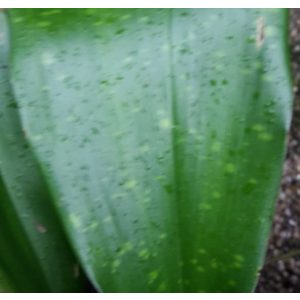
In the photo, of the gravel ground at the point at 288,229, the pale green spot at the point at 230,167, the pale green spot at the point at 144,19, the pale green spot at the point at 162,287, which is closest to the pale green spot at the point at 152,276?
the pale green spot at the point at 162,287

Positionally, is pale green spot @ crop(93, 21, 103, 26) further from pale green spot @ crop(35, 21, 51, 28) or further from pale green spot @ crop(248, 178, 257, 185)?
pale green spot @ crop(248, 178, 257, 185)

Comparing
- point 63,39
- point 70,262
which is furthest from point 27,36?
point 70,262

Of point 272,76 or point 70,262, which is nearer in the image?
point 272,76

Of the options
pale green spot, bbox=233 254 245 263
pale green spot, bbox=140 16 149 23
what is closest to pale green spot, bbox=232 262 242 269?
pale green spot, bbox=233 254 245 263

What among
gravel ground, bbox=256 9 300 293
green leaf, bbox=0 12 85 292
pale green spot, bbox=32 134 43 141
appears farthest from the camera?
gravel ground, bbox=256 9 300 293

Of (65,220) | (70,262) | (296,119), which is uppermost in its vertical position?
(65,220)

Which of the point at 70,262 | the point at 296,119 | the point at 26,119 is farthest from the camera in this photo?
the point at 296,119

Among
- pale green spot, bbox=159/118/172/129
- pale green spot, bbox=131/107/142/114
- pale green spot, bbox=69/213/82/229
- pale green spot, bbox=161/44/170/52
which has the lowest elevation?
pale green spot, bbox=69/213/82/229

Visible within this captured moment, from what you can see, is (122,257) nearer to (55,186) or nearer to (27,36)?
(55,186)
